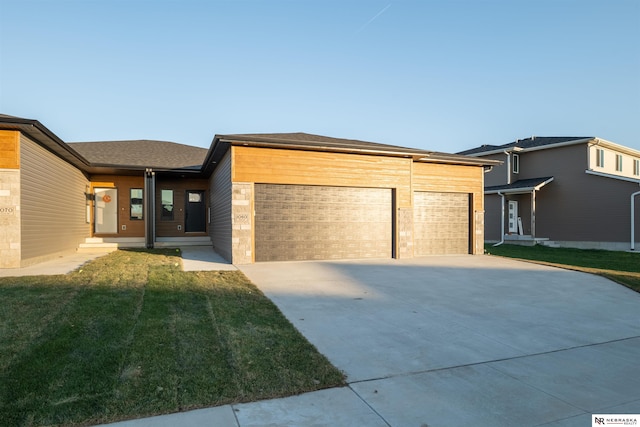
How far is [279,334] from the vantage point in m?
4.64

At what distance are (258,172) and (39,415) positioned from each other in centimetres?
890

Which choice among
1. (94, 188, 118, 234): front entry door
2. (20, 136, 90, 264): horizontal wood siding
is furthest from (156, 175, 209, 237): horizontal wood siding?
(20, 136, 90, 264): horizontal wood siding

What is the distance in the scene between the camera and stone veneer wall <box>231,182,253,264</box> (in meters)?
10.8

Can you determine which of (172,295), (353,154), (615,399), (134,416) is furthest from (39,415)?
(353,154)

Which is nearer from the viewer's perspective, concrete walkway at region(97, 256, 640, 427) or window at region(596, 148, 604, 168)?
concrete walkway at region(97, 256, 640, 427)

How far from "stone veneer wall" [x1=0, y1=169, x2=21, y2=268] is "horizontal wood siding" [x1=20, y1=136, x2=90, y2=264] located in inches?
7.8

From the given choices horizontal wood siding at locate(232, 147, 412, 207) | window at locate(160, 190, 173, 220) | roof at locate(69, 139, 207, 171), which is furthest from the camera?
window at locate(160, 190, 173, 220)

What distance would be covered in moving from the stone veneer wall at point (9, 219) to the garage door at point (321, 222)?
20.9 ft

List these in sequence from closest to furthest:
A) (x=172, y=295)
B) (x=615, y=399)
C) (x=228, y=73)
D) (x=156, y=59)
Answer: (x=615, y=399) → (x=172, y=295) → (x=156, y=59) → (x=228, y=73)

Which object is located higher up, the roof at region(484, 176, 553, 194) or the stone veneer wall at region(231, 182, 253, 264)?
the roof at region(484, 176, 553, 194)

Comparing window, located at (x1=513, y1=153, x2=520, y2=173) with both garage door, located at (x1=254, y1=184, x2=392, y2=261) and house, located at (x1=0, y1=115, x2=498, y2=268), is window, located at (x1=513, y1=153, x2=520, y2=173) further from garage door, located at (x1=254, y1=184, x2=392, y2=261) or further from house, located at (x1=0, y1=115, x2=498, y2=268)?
garage door, located at (x1=254, y1=184, x2=392, y2=261)

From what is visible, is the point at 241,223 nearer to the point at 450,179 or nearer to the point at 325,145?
the point at 325,145

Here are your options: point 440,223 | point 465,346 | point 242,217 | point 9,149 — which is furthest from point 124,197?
point 465,346

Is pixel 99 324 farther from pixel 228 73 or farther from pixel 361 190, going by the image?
pixel 228 73
